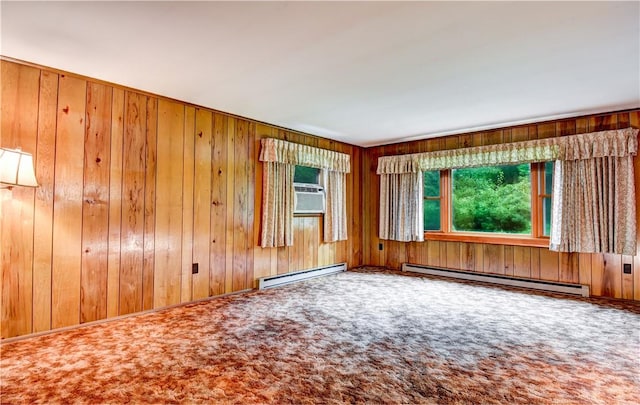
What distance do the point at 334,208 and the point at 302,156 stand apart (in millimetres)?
1046

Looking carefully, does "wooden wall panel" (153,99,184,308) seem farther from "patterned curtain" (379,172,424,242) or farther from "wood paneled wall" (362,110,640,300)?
"wood paneled wall" (362,110,640,300)

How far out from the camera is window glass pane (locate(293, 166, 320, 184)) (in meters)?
4.87

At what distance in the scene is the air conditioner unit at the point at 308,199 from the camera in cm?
477

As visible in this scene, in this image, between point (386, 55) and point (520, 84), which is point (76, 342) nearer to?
point (386, 55)

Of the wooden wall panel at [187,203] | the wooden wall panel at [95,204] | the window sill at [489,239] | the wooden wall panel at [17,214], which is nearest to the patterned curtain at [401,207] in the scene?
the window sill at [489,239]

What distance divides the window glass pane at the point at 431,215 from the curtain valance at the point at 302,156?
1.42 metres

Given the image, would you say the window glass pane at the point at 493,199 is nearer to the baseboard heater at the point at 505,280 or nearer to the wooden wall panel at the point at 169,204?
the baseboard heater at the point at 505,280

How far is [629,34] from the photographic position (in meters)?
2.11

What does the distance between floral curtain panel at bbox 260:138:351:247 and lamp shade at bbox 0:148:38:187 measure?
2.35m

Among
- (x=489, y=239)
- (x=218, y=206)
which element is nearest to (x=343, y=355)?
(x=218, y=206)

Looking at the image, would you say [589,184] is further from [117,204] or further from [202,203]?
[117,204]

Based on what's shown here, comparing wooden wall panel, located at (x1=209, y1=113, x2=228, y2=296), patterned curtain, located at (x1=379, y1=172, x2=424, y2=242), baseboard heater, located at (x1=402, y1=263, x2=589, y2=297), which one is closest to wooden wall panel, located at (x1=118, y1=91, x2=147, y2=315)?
wooden wall panel, located at (x1=209, y1=113, x2=228, y2=296)

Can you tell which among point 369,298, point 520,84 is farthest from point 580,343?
point 520,84

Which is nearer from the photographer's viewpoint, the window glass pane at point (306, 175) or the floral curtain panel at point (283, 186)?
the floral curtain panel at point (283, 186)
